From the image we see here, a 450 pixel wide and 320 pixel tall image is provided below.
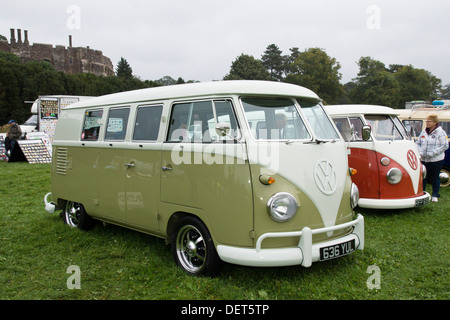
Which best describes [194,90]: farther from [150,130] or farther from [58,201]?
[58,201]

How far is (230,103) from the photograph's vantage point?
4.16m

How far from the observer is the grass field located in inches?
159

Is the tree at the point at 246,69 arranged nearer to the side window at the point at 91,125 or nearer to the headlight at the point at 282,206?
the side window at the point at 91,125

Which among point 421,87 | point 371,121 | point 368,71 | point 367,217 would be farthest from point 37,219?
point 421,87

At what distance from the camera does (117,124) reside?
5.52 metres

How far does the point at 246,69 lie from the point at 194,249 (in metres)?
54.4

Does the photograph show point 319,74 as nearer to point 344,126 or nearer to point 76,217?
point 344,126

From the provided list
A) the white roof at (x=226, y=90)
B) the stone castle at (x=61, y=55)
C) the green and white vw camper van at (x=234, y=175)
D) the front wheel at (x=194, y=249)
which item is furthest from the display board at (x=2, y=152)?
the stone castle at (x=61, y=55)

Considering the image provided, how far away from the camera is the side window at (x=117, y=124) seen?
5359mm

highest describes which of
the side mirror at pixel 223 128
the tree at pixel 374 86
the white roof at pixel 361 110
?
the tree at pixel 374 86

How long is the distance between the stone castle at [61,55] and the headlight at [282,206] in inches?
2732

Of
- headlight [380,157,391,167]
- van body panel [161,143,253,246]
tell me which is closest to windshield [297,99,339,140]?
van body panel [161,143,253,246]

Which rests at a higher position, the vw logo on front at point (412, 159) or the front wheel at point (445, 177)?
the vw logo on front at point (412, 159)

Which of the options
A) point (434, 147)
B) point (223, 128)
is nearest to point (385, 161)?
point (434, 147)
